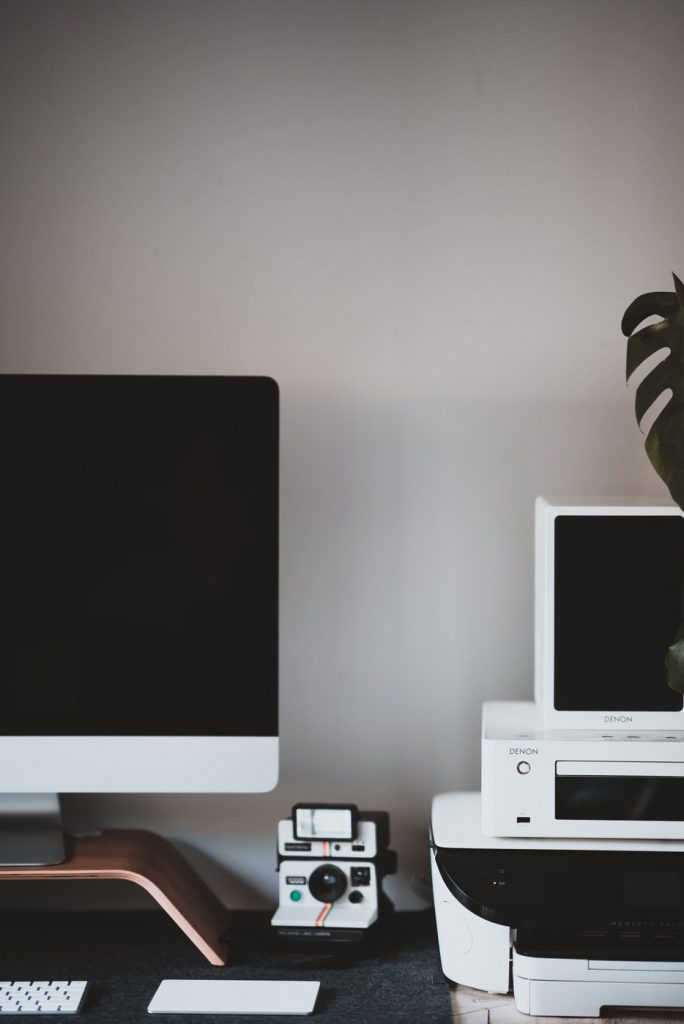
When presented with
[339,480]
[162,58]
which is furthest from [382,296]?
[162,58]

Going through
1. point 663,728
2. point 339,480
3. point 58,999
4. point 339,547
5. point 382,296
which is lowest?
point 58,999

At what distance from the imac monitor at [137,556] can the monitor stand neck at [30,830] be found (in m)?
0.11

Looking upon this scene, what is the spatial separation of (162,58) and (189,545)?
0.83m

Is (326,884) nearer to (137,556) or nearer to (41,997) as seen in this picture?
(41,997)

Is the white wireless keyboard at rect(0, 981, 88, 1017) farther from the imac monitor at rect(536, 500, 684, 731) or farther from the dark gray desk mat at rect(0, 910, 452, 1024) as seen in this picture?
the imac monitor at rect(536, 500, 684, 731)

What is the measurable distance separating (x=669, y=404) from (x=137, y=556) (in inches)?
29.0

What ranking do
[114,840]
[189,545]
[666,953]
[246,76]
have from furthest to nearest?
[246,76] < [114,840] < [189,545] < [666,953]

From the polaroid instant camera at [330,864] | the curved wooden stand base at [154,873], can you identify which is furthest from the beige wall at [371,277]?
the polaroid instant camera at [330,864]

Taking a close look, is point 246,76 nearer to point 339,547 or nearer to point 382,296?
point 382,296

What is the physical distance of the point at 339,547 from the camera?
1664mm

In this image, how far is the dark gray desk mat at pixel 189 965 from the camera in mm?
1239

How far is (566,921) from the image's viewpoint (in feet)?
4.09

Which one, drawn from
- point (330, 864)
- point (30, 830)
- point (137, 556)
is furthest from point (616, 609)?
point (30, 830)

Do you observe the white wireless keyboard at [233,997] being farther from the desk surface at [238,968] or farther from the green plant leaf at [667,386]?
the green plant leaf at [667,386]
